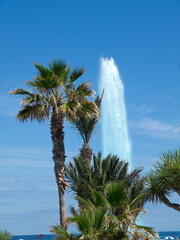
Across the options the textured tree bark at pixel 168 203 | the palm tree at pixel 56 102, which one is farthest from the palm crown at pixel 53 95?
the textured tree bark at pixel 168 203

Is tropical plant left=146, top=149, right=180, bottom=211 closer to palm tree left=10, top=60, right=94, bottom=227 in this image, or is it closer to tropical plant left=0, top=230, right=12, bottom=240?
palm tree left=10, top=60, right=94, bottom=227

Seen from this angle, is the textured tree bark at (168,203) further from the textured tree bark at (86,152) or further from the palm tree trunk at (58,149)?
the palm tree trunk at (58,149)

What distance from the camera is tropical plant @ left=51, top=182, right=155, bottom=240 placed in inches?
523

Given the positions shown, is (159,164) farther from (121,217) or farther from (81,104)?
(121,217)

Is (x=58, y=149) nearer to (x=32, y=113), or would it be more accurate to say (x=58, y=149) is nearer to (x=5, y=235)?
(x=32, y=113)

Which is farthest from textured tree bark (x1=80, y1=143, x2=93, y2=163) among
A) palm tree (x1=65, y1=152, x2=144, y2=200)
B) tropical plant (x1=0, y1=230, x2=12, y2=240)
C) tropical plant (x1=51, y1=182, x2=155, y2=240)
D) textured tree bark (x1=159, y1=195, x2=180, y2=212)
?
tropical plant (x1=0, y1=230, x2=12, y2=240)

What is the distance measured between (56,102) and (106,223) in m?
8.03

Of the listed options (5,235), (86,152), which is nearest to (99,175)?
(86,152)

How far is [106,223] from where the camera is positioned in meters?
14.2

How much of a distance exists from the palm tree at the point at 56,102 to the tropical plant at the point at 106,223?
5.07 m

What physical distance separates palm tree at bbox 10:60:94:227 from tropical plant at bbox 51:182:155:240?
16.6 ft

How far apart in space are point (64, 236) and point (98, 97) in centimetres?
1220

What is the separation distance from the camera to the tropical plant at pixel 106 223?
43.5ft

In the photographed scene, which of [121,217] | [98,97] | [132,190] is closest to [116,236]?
[121,217]
